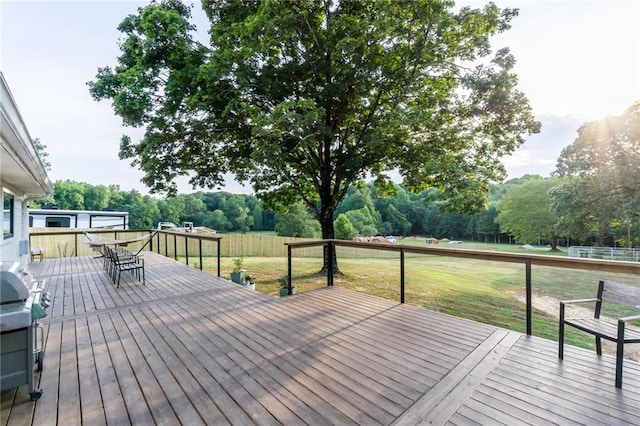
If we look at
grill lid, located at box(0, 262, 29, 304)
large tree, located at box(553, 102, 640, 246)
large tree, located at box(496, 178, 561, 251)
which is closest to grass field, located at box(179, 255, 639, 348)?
grill lid, located at box(0, 262, 29, 304)

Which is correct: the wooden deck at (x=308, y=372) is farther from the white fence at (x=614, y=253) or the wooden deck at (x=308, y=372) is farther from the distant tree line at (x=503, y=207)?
the white fence at (x=614, y=253)

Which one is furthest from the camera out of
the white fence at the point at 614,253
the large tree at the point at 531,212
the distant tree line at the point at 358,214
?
the distant tree line at the point at 358,214

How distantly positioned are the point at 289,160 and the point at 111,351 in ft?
21.1

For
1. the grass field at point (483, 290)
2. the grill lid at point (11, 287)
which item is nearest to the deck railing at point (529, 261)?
the grass field at point (483, 290)

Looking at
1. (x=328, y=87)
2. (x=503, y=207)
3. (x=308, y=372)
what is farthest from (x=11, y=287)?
(x=503, y=207)

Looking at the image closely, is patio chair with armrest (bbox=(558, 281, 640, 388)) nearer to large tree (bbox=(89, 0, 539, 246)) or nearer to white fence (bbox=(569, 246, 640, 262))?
large tree (bbox=(89, 0, 539, 246))

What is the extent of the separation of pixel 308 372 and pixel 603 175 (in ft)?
68.6

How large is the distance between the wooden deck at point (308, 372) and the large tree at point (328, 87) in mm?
4465

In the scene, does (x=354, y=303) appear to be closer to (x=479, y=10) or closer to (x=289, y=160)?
(x=289, y=160)

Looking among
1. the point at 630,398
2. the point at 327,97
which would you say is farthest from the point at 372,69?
the point at 630,398

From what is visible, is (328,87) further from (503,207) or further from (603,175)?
(503,207)

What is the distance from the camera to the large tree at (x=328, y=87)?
6852 millimetres

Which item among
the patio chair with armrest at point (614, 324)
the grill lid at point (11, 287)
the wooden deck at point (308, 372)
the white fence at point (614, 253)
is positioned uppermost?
the grill lid at point (11, 287)

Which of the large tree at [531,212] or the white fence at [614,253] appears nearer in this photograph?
the white fence at [614,253]
